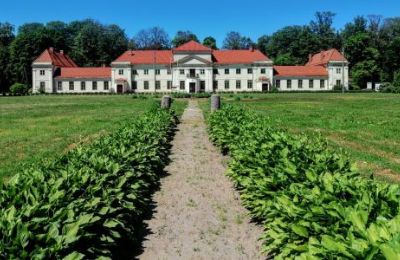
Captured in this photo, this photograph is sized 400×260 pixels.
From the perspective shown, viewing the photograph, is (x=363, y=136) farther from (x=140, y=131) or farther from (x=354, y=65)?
(x=354, y=65)

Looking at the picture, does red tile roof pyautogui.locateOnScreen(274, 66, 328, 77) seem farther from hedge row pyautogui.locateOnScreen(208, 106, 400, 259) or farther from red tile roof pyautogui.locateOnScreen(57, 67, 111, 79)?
hedge row pyautogui.locateOnScreen(208, 106, 400, 259)

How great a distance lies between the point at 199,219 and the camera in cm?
700

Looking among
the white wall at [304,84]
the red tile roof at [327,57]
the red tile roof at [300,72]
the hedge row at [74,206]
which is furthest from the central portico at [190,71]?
the hedge row at [74,206]

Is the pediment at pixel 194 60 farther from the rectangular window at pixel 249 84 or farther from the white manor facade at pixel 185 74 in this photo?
the rectangular window at pixel 249 84

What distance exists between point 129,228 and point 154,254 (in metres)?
0.44

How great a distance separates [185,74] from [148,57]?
7.73 metres

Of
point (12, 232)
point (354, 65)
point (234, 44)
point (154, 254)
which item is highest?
point (234, 44)

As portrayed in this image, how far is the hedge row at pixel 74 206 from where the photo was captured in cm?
368

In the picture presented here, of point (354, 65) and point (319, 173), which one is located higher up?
point (354, 65)

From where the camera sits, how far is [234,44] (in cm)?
12838

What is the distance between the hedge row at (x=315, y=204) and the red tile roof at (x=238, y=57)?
7610 cm

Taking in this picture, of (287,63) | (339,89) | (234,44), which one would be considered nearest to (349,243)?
(339,89)

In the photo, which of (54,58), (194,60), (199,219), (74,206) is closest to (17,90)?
(54,58)

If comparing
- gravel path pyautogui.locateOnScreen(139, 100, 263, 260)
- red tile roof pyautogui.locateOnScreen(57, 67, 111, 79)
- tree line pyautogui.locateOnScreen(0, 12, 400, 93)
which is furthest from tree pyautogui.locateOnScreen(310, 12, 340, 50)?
gravel path pyautogui.locateOnScreen(139, 100, 263, 260)
